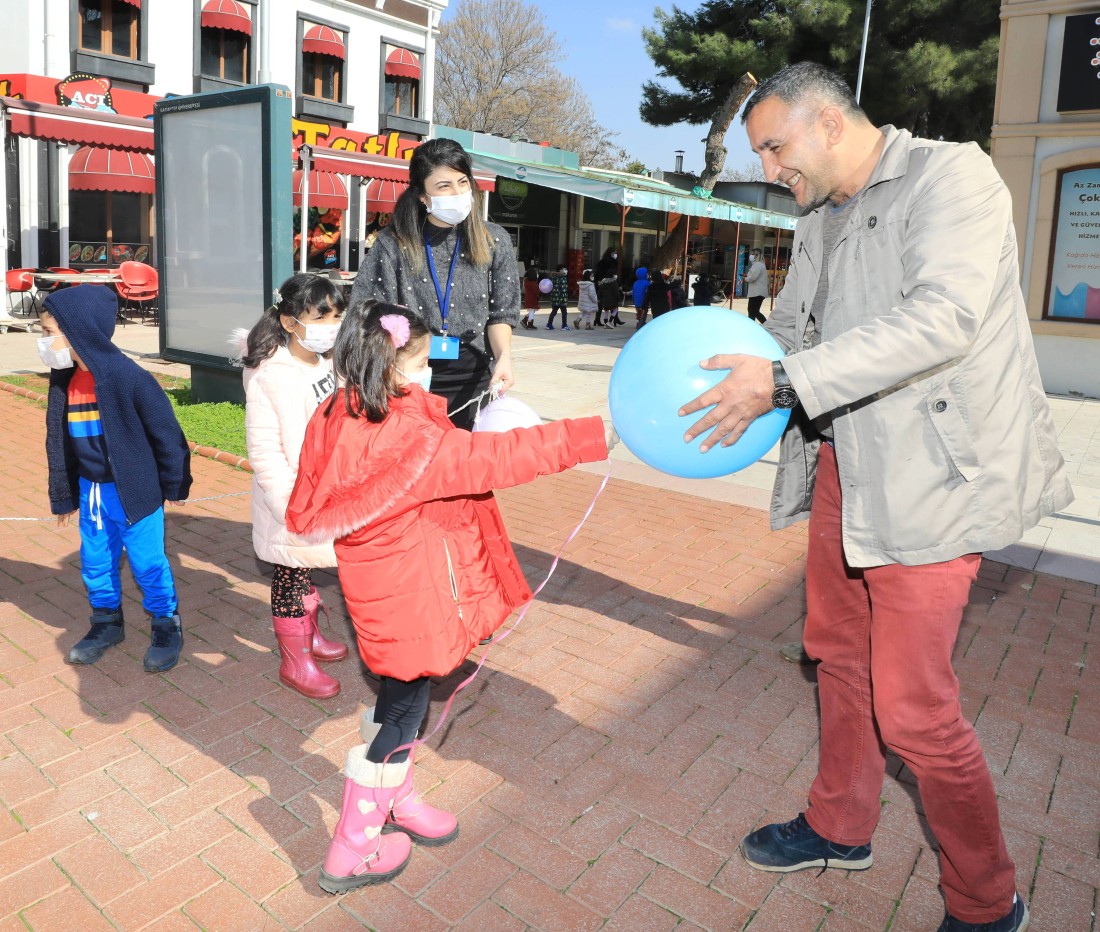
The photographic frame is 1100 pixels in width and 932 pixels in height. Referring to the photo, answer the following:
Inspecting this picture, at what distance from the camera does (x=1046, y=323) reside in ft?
38.5

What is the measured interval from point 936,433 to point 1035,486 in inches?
12.4

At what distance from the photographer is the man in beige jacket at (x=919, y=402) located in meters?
2.08

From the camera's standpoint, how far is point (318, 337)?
11.5 ft

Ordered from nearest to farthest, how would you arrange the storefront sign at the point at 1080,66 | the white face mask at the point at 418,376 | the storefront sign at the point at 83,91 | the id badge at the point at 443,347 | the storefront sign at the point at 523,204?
the white face mask at the point at 418,376 → the id badge at the point at 443,347 → the storefront sign at the point at 1080,66 → the storefront sign at the point at 83,91 → the storefront sign at the point at 523,204

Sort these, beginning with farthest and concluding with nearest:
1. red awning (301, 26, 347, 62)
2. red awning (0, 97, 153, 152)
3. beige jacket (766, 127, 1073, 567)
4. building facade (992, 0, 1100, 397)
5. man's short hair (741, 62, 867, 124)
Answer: red awning (301, 26, 347, 62) → red awning (0, 97, 153, 152) → building facade (992, 0, 1100, 397) → man's short hair (741, 62, 867, 124) → beige jacket (766, 127, 1073, 567)

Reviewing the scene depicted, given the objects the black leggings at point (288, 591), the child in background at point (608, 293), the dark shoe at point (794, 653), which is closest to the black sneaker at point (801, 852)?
the dark shoe at point (794, 653)

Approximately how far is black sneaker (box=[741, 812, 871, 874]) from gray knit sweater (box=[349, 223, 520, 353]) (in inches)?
84.2

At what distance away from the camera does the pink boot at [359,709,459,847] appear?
9.05 feet

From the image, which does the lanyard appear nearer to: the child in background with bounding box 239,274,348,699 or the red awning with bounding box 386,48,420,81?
the child in background with bounding box 239,274,348,699

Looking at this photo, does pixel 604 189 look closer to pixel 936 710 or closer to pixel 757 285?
pixel 757 285

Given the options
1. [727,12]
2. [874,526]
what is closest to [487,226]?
[874,526]

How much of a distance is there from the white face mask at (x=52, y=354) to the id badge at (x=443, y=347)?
144cm

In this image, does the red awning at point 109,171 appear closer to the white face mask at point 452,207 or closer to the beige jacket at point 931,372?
the white face mask at point 452,207

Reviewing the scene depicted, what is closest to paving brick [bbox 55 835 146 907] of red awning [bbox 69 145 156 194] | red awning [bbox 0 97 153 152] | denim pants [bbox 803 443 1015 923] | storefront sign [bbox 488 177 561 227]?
denim pants [bbox 803 443 1015 923]
